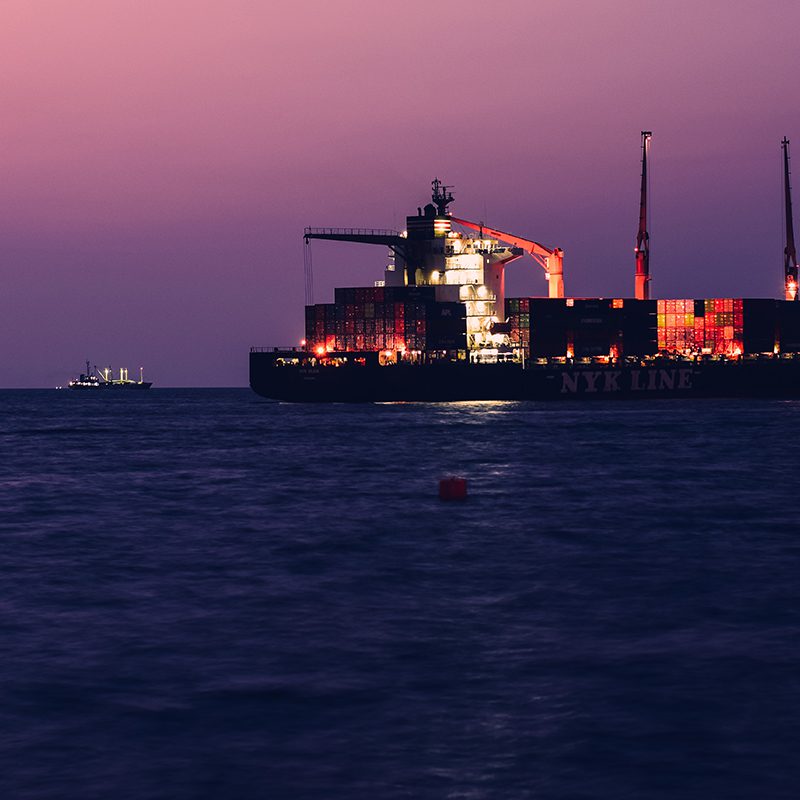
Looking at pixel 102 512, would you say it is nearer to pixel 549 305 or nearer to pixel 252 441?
pixel 252 441

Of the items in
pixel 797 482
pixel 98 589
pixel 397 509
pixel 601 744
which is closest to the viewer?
pixel 601 744

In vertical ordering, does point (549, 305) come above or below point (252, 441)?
above

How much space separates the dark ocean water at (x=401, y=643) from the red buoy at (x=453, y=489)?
0.86 metres

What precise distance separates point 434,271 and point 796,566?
122469mm

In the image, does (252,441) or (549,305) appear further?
(549,305)

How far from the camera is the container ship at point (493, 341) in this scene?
140 metres

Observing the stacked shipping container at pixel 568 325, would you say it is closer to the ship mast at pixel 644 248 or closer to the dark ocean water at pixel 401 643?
the ship mast at pixel 644 248

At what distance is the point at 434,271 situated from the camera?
14825cm

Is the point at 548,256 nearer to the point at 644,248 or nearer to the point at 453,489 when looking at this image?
the point at 644,248

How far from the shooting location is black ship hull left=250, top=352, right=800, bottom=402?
139 meters

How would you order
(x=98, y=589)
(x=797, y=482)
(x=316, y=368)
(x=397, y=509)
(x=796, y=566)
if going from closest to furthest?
(x=98, y=589) < (x=796, y=566) < (x=397, y=509) < (x=797, y=482) < (x=316, y=368)

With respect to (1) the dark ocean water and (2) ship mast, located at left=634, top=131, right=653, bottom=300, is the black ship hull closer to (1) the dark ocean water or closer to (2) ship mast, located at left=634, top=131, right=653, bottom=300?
(2) ship mast, located at left=634, top=131, right=653, bottom=300

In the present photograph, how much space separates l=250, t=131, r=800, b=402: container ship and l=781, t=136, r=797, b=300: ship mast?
804 inches

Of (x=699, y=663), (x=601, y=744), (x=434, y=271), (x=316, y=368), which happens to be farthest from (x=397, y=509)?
(x=434, y=271)
